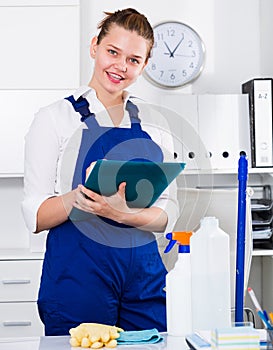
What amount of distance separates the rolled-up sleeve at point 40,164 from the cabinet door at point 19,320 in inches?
55.7

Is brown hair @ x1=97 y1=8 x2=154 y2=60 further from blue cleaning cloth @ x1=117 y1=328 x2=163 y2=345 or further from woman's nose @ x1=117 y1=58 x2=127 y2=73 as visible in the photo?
blue cleaning cloth @ x1=117 y1=328 x2=163 y2=345

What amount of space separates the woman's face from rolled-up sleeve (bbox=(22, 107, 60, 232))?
183 mm

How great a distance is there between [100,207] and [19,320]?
155 cm

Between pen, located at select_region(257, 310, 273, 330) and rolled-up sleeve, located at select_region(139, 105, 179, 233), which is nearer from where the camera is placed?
pen, located at select_region(257, 310, 273, 330)

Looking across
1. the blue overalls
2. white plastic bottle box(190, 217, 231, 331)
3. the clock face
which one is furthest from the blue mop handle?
the clock face

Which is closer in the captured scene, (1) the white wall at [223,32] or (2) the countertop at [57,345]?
(2) the countertop at [57,345]

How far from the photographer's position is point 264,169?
330 centimetres

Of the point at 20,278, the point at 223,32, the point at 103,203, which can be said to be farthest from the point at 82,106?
the point at 223,32

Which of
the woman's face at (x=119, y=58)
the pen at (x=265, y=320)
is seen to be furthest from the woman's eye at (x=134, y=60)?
the pen at (x=265, y=320)

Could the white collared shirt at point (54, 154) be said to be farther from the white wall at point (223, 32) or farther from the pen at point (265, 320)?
the white wall at point (223, 32)

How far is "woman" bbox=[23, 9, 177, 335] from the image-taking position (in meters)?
1.66

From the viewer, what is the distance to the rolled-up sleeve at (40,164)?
173cm

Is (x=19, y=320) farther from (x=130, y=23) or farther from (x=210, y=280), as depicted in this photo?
(x=210, y=280)

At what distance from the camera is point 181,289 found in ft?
4.41
